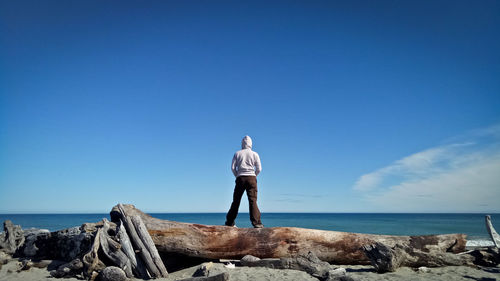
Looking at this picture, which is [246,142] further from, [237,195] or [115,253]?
[115,253]

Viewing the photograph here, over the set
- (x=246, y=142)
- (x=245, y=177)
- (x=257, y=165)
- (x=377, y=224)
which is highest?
(x=246, y=142)

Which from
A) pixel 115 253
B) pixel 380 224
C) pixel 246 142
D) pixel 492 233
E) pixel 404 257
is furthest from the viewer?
pixel 380 224

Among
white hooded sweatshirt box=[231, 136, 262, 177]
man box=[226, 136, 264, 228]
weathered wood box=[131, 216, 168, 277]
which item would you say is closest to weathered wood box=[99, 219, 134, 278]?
weathered wood box=[131, 216, 168, 277]

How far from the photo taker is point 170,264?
6641 mm

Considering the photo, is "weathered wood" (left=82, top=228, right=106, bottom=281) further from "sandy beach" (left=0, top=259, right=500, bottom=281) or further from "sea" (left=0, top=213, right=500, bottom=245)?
"sea" (left=0, top=213, right=500, bottom=245)

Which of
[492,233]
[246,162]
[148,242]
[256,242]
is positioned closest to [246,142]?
[246,162]

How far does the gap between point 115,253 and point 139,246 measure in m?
0.47

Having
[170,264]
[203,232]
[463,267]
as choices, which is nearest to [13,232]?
[170,264]

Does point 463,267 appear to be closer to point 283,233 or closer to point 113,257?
point 283,233

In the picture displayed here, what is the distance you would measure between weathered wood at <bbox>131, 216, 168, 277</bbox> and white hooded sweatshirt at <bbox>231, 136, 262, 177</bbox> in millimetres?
2979

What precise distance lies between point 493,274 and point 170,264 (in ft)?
23.6

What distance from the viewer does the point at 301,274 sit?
18.2 ft

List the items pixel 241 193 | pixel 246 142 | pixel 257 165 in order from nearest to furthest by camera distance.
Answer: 1. pixel 241 193
2. pixel 257 165
3. pixel 246 142

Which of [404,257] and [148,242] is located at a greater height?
[148,242]
